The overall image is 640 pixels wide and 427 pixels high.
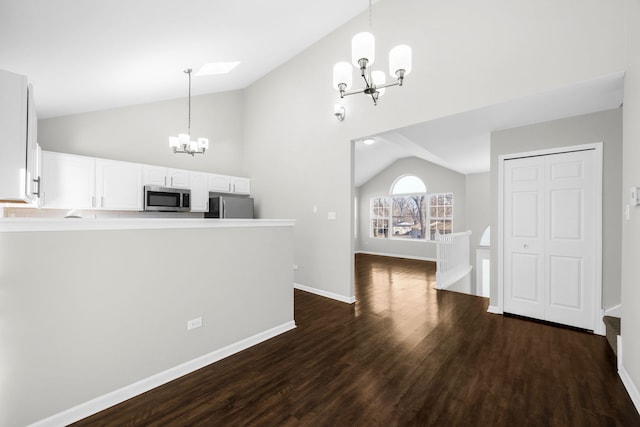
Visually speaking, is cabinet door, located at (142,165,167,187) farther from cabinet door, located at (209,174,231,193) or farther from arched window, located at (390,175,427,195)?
arched window, located at (390,175,427,195)

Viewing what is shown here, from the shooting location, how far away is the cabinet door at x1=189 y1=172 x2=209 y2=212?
203 inches

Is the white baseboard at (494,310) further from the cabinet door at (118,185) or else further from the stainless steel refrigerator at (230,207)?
the cabinet door at (118,185)

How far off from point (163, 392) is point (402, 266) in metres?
6.22

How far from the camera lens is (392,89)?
356 centimetres

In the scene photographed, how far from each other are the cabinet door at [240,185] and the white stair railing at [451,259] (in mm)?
3924

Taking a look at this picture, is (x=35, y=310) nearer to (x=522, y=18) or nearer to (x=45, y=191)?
(x=45, y=191)

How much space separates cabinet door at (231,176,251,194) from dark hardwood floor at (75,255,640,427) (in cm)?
331

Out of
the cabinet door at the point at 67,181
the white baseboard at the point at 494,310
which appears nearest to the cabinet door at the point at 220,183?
the cabinet door at the point at 67,181

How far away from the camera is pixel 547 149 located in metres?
3.29

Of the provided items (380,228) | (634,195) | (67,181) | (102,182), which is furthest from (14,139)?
(380,228)

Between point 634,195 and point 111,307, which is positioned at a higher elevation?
point 634,195

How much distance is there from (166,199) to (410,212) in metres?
6.92

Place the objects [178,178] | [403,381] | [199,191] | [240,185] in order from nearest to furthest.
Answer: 1. [403,381]
2. [178,178]
3. [199,191]
4. [240,185]

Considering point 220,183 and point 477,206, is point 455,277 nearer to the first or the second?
point 477,206
